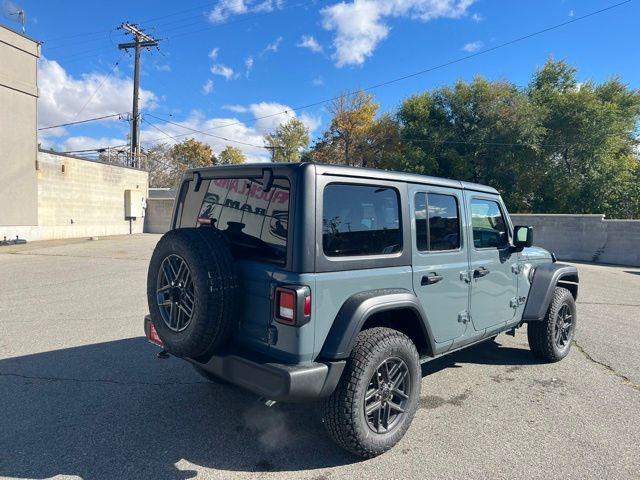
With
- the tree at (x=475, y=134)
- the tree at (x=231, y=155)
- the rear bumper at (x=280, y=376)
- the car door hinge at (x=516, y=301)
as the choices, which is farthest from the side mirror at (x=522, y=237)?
the tree at (x=231, y=155)

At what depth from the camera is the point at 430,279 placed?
332cm

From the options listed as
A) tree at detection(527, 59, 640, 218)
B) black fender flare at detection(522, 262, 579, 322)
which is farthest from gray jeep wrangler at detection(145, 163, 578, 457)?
tree at detection(527, 59, 640, 218)

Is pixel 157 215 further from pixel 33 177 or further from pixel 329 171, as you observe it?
pixel 329 171

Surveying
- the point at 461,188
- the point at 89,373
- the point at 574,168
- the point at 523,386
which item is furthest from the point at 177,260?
the point at 574,168

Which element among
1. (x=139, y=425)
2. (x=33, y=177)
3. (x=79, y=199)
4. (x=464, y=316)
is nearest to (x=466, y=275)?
(x=464, y=316)

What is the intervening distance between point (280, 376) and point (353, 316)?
22.6 inches

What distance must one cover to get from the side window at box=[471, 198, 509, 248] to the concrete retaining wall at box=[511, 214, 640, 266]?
13.9 m

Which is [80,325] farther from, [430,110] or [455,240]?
[430,110]

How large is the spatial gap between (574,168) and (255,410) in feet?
89.2

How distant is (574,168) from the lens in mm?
25375

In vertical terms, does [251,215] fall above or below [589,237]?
above

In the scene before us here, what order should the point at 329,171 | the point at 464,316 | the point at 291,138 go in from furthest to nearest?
the point at 291,138 < the point at 464,316 < the point at 329,171

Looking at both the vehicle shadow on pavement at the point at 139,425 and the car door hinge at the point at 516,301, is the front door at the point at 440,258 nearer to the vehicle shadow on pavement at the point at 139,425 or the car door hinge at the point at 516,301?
the car door hinge at the point at 516,301

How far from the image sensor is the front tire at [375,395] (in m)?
2.75
